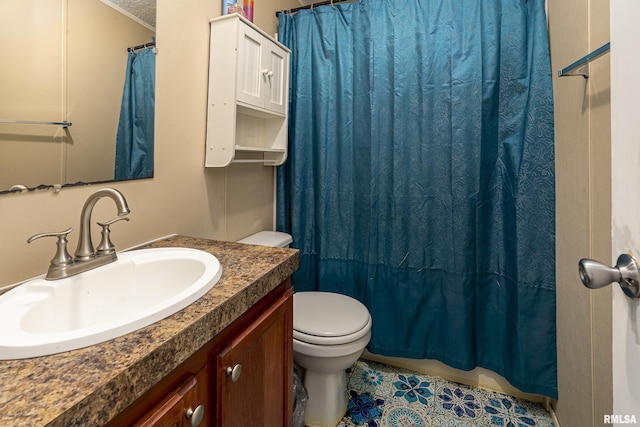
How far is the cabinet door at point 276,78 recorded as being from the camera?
152cm

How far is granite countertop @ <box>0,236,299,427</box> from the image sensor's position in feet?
1.25

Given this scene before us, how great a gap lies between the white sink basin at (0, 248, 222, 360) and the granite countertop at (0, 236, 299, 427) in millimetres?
17

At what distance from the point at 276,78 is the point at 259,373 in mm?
1360

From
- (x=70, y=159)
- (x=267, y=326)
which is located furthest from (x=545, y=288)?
(x=70, y=159)

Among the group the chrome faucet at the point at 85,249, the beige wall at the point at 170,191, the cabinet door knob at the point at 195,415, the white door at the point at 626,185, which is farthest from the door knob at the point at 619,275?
the beige wall at the point at 170,191

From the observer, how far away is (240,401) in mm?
743

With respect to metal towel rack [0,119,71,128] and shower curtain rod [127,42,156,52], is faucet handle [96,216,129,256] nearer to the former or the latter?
metal towel rack [0,119,71,128]

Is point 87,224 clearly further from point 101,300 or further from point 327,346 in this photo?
point 327,346

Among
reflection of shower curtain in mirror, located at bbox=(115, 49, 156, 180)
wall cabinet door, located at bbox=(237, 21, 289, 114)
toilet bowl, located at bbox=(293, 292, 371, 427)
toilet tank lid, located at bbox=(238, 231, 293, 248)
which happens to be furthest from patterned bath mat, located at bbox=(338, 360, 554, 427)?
wall cabinet door, located at bbox=(237, 21, 289, 114)

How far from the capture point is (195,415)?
595 mm

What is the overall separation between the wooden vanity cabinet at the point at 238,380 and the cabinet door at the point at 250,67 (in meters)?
0.87

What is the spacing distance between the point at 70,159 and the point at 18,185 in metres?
0.14

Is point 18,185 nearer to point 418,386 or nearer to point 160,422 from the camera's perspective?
point 160,422

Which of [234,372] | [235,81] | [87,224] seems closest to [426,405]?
[234,372]
